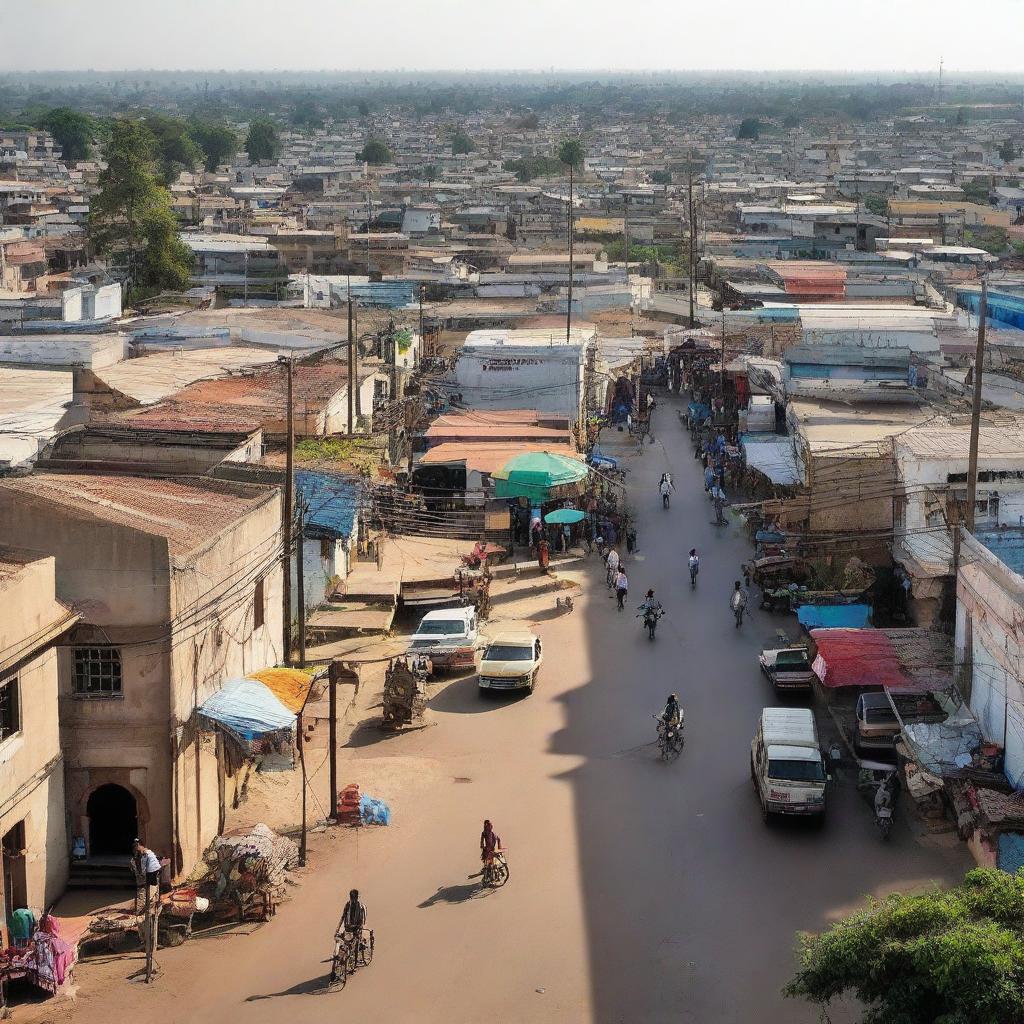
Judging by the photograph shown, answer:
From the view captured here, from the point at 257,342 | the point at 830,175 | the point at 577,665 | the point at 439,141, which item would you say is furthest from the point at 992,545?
the point at 439,141

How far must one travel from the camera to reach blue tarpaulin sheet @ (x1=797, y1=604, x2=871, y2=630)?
2106 cm

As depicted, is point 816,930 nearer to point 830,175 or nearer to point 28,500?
point 28,500

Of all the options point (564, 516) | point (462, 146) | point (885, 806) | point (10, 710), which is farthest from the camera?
point (462, 146)

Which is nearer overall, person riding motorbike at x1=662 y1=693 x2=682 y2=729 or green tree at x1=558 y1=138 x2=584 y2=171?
person riding motorbike at x1=662 y1=693 x2=682 y2=729

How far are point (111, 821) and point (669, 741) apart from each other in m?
6.19

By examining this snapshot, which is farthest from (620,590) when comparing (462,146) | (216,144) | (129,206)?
(462,146)

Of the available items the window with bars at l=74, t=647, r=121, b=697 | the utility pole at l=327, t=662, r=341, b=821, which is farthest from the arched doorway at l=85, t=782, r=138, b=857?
the utility pole at l=327, t=662, r=341, b=821

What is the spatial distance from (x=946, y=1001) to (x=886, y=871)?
5.25 meters

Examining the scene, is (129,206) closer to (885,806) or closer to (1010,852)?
(885,806)

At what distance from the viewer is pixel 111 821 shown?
14766mm

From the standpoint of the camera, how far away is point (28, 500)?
14.1 metres

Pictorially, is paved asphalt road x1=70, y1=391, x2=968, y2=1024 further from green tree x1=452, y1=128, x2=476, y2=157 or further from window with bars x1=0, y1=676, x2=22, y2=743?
green tree x1=452, y1=128, x2=476, y2=157

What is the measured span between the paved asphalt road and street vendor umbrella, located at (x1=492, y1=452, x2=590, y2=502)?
5672 mm

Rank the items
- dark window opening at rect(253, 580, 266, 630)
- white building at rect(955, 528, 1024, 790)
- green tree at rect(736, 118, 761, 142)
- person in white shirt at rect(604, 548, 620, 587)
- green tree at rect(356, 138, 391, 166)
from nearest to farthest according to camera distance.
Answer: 1. white building at rect(955, 528, 1024, 790)
2. dark window opening at rect(253, 580, 266, 630)
3. person in white shirt at rect(604, 548, 620, 587)
4. green tree at rect(356, 138, 391, 166)
5. green tree at rect(736, 118, 761, 142)
